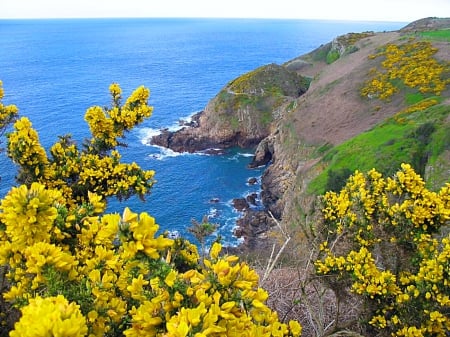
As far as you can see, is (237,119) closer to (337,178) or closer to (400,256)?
(337,178)

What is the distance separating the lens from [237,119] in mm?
68688

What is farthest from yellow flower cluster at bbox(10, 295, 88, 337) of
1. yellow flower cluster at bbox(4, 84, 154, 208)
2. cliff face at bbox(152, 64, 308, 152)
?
cliff face at bbox(152, 64, 308, 152)

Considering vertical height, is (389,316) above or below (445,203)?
below

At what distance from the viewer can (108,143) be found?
42.3ft

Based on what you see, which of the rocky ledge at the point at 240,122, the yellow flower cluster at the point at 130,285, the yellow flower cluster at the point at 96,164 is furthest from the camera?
the rocky ledge at the point at 240,122

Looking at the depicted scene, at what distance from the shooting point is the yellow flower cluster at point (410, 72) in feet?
164

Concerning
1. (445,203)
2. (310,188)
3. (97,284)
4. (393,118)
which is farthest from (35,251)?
(393,118)

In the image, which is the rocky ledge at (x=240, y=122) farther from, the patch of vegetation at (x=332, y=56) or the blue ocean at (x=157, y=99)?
the patch of vegetation at (x=332, y=56)

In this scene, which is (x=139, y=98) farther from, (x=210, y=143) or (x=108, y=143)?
(x=210, y=143)

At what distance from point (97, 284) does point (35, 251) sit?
848mm

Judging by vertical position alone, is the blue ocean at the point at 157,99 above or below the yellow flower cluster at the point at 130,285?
below

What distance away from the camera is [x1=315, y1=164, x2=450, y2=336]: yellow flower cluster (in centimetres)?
781

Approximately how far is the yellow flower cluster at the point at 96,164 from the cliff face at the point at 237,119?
5094 cm

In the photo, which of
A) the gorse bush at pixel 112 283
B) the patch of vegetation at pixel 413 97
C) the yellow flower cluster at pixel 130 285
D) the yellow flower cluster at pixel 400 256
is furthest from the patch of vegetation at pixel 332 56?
the yellow flower cluster at pixel 130 285
